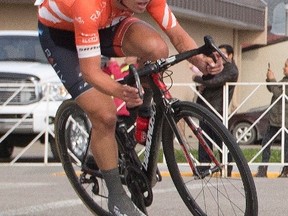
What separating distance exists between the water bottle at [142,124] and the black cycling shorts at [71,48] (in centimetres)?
35

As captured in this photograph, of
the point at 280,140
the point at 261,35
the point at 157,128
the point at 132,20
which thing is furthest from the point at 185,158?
the point at 261,35

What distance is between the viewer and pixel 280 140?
13906mm

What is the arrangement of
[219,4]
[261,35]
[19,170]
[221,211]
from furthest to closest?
[261,35] → [219,4] → [19,170] → [221,211]

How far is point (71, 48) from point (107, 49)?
0.20 m

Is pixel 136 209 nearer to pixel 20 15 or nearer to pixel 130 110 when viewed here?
pixel 130 110

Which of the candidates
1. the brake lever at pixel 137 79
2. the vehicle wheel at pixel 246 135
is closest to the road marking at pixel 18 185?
the brake lever at pixel 137 79

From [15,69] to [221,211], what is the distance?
8780 mm

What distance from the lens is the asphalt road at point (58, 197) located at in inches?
306

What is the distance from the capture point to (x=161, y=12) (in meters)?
6.20

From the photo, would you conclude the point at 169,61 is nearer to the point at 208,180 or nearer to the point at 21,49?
the point at 208,180

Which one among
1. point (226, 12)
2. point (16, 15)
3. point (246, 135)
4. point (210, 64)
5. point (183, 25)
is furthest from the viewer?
point (226, 12)

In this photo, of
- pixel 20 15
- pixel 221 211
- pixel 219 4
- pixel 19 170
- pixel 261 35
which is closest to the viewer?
pixel 221 211

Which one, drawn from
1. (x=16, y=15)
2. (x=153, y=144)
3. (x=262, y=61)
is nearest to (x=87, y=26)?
(x=153, y=144)

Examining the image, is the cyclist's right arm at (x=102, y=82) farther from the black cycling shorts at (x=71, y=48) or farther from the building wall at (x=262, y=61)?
the building wall at (x=262, y=61)
